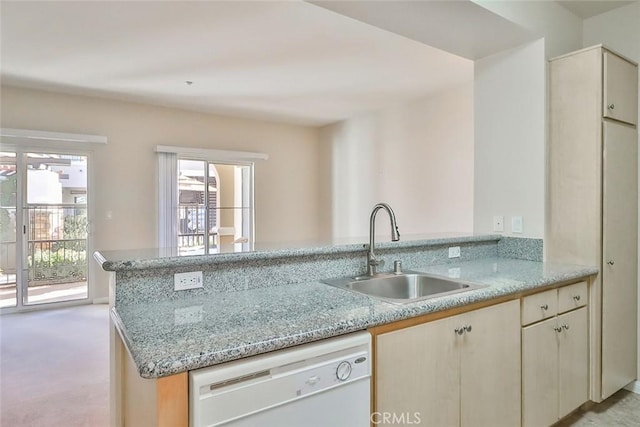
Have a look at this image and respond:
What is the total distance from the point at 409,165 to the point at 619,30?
2.83m

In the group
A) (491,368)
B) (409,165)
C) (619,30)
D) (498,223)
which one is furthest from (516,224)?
(409,165)

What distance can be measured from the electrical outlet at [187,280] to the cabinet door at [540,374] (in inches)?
59.4

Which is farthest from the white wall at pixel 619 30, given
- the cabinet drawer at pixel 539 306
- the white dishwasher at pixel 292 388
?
the white dishwasher at pixel 292 388

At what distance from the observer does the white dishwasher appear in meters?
0.97

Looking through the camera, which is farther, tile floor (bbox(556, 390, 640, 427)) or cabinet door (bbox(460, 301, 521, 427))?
tile floor (bbox(556, 390, 640, 427))

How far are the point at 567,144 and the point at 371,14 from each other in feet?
4.68

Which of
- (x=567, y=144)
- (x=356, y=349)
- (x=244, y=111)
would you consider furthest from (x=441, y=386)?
(x=244, y=111)

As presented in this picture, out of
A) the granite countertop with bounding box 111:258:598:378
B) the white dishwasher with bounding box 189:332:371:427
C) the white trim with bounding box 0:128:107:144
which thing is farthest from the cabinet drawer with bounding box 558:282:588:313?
the white trim with bounding box 0:128:107:144

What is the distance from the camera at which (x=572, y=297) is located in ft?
6.84

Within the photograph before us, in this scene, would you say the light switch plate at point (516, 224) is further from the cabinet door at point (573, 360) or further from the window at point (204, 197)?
the window at point (204, 197)

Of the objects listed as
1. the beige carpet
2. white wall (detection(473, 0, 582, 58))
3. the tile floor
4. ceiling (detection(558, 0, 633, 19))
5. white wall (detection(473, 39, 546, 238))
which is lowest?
the beige carpet

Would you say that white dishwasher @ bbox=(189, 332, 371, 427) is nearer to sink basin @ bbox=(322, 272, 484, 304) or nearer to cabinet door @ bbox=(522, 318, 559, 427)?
sink basin @ bbox=(322, 272, 484, 304)

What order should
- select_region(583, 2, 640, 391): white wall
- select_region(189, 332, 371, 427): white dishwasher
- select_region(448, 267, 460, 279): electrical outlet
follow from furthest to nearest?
select_region(583, 2, 640, 391): white wall → select_region(448, 267, 460, 279): electrical outlet → select_region(189, 332, 371, 427): white dishwasher

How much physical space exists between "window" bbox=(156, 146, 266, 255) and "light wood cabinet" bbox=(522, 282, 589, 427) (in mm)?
4309
